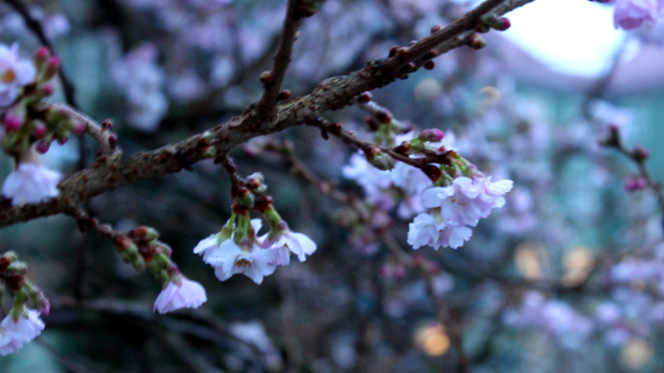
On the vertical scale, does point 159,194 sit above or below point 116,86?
below

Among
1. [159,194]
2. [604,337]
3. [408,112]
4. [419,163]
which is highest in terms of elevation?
[419,163]

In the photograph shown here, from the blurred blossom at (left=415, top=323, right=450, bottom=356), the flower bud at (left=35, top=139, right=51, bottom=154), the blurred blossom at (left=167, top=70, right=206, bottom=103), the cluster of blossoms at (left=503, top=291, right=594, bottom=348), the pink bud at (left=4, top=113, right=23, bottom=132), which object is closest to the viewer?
the pink bud at (left=4, top=113, right=23, bottom=132)

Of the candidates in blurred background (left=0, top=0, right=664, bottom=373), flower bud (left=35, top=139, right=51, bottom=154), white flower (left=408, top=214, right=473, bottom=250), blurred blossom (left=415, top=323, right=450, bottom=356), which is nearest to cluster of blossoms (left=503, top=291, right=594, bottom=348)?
blurred background (left=0, top=0, right=664, bottom=373)

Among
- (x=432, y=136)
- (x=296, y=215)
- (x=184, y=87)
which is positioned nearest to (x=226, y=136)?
(x=432, y=136)

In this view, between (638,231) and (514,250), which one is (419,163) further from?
(514,250)

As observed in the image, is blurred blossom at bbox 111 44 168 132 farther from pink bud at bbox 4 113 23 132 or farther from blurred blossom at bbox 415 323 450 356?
pink bud at bbox 4 113 23 132

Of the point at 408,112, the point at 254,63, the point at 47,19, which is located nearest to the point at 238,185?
the point at 254,63

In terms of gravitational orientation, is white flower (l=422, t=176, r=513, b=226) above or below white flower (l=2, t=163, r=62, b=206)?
below

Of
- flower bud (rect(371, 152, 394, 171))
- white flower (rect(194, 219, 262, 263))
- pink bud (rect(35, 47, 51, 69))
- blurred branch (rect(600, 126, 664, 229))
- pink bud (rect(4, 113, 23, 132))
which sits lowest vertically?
blurred branch (rect(600, 126, 664, 229))
